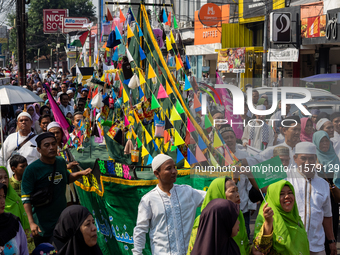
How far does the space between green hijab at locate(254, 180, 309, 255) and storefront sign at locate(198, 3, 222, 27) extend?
2743 centimetres

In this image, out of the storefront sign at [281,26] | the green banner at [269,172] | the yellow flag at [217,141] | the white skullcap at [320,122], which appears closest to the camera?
the green banner at [269,172]

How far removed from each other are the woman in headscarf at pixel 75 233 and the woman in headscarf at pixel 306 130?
3.06m

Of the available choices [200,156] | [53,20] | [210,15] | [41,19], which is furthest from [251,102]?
[41,19]

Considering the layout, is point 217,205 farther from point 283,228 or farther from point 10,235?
point 10,235

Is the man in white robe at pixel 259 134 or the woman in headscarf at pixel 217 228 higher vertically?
the man in white robe at pixel 259 134

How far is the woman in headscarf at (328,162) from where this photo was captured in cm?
518

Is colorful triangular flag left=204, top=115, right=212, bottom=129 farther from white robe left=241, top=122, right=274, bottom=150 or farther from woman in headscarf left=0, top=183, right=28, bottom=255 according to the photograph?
woman in headscarf left=0, top=183, right=28, bottom=255

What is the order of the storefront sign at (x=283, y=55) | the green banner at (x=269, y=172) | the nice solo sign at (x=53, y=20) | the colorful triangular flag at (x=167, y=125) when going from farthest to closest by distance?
1. the nice solo sign at (x=53, y=20)
2. the storefront sign at (x=283, y=55)
3. the colorful triangular flag at (x=167, y=125)
4. the green banner at (x=269, y=172)

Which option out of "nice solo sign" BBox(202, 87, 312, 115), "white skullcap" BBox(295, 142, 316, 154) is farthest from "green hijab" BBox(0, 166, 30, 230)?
"white skullcap" BBox(295, 142, 316, 154)

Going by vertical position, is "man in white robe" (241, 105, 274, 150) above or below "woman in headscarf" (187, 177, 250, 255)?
above

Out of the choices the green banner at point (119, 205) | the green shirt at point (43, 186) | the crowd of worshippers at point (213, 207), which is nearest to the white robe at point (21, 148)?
the crowd of worshippers at point (213, 207)

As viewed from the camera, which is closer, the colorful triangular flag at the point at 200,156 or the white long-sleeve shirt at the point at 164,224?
the white long-sleeve shirt at the point at 164,224

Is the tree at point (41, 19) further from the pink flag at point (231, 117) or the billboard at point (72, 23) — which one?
the pink flag at point (231, 117)

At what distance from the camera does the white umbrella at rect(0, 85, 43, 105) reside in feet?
26.3
